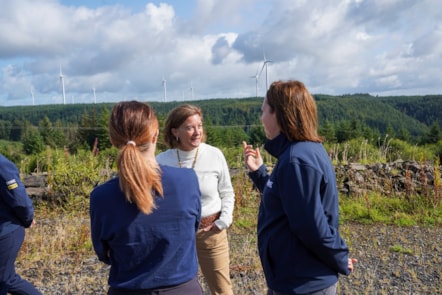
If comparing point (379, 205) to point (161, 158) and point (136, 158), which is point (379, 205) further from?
point (136, 158)

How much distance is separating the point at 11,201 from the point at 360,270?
3.49 metres

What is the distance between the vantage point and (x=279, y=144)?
2.04 meters

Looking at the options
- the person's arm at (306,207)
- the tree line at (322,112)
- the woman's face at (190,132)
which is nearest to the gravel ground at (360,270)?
the woman's face at (190,132)

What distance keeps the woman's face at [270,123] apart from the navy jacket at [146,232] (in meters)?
0.46

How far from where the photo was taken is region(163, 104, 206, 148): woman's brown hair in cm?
308

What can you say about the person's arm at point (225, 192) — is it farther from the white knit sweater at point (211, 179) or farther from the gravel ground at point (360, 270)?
the gravel ground at point (360, 270)

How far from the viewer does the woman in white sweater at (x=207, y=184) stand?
3.02 metres

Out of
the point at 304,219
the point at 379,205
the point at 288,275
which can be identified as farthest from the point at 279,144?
the point at 379,205

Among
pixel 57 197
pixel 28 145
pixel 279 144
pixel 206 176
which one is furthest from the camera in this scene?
pixel 28 145

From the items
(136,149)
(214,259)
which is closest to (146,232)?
(136,149)

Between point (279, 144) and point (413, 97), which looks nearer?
point (279, 144)

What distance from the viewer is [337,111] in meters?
102

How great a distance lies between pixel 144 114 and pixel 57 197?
24.8ft

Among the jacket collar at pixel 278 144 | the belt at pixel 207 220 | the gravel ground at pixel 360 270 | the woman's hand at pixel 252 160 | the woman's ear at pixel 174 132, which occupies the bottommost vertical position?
the gravel ground at pixel 360 270
